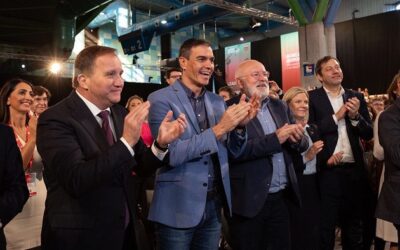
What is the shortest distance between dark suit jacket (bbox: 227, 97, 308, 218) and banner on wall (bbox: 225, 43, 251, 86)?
10498 mm

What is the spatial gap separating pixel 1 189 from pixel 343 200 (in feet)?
8.06

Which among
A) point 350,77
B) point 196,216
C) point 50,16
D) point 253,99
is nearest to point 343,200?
point 253,99

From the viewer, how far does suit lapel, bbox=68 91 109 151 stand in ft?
5.24

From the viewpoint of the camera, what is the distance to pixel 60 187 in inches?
61.6

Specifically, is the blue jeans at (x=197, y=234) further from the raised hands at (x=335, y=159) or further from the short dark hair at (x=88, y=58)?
the raised hands at (x=335, y=159)

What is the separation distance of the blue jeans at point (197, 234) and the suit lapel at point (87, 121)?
0.62 meters

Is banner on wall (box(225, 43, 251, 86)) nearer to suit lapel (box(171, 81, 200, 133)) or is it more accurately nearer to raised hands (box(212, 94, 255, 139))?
suit lapel (box(171, 81, 200, 133))

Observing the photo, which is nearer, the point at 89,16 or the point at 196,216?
the point at 196,216

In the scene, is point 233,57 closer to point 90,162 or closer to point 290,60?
point 290,60

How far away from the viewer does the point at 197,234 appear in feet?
6.77

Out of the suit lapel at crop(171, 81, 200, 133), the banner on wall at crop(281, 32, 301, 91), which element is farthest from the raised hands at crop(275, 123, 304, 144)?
the banner on wall at crop(281, 32, 301, 91)

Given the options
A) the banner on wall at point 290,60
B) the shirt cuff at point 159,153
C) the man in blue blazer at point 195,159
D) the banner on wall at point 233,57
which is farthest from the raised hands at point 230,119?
the banner on wall at point 233,57

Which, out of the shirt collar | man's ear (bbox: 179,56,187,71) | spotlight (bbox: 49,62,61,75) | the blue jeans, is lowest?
the blue jeans

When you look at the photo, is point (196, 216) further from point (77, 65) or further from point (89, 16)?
point (89, 16)
